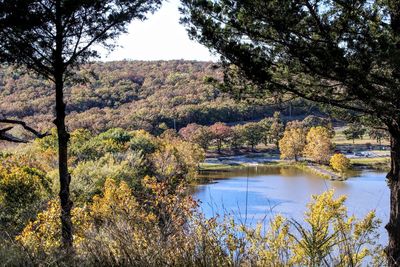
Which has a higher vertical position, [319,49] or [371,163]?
[319,49]

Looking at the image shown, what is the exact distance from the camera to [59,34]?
20.8 feet

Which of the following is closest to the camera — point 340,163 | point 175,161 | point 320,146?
point 175,161

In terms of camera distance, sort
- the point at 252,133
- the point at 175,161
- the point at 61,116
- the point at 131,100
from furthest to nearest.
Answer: the point at 131,100 → the point at 252,133 → the point at 175,161 → the point at 61,116

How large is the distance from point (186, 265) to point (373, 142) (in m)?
75.1

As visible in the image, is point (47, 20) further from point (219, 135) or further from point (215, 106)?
point (215, 106)

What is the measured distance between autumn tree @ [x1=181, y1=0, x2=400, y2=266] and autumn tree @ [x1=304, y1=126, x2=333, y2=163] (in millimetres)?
45464

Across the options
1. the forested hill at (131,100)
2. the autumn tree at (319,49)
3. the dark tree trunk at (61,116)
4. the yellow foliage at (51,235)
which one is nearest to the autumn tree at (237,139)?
the forested hill at (131,100)

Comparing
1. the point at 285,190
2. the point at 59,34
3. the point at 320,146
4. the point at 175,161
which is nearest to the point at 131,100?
the point at 320,146

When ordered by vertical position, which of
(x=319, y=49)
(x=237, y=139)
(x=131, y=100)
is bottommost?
(x=237, y=139)

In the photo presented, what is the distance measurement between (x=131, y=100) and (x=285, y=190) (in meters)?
68.3

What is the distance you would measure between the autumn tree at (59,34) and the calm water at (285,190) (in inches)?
572

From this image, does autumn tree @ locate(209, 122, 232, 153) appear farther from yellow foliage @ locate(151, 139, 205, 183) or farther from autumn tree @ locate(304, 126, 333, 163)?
yellow foliage @ locate(151, 139, 205, 183)

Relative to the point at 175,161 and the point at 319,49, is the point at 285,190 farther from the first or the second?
the point at 319,49

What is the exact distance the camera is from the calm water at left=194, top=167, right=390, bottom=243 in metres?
24.3
